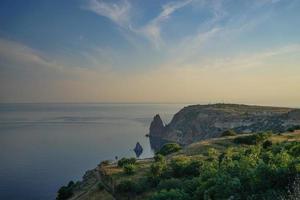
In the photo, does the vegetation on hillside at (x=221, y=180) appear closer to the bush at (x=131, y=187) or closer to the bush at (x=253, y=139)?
the bush at (x=131, y=187)

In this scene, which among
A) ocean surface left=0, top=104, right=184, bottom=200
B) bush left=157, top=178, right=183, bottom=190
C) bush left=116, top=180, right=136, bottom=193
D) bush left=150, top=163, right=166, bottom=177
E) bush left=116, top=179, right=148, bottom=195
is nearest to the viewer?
bush left=157, top=178, right=183, bottom=190

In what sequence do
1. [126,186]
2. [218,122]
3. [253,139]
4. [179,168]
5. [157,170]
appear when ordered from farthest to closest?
[218,122], [253,139], [157,170], [179,168], [126,186]

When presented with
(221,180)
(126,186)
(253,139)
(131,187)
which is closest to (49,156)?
(253,139)

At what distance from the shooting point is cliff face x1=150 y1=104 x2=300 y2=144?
341 ft

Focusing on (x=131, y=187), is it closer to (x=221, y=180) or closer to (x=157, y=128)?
(x=221, y=180)

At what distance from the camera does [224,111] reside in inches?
5866

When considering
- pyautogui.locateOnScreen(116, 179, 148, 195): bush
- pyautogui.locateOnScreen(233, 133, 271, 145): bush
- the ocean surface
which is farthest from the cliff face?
pyautogui.locateOnScreen(116, 179, 148, 195): bush

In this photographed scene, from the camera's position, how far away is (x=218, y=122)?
135000mm

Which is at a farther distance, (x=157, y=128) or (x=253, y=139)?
(x=157, y=128)

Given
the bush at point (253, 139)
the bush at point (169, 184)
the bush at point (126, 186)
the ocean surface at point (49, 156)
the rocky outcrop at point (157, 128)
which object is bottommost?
the ocean surface at point (49, 156)

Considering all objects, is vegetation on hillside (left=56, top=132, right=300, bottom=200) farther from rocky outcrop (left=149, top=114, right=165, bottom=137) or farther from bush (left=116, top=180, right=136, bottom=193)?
rocky outcrop (left=149, top=114, right=165, bottom=137)

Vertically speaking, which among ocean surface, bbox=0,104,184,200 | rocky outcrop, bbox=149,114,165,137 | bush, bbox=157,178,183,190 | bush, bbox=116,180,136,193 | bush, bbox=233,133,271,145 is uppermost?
bush, bbox=233,133,271,145

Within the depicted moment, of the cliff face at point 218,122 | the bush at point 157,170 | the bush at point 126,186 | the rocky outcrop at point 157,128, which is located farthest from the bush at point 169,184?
the rocky outcrop at point 157,128

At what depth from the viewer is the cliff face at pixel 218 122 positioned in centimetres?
10391
